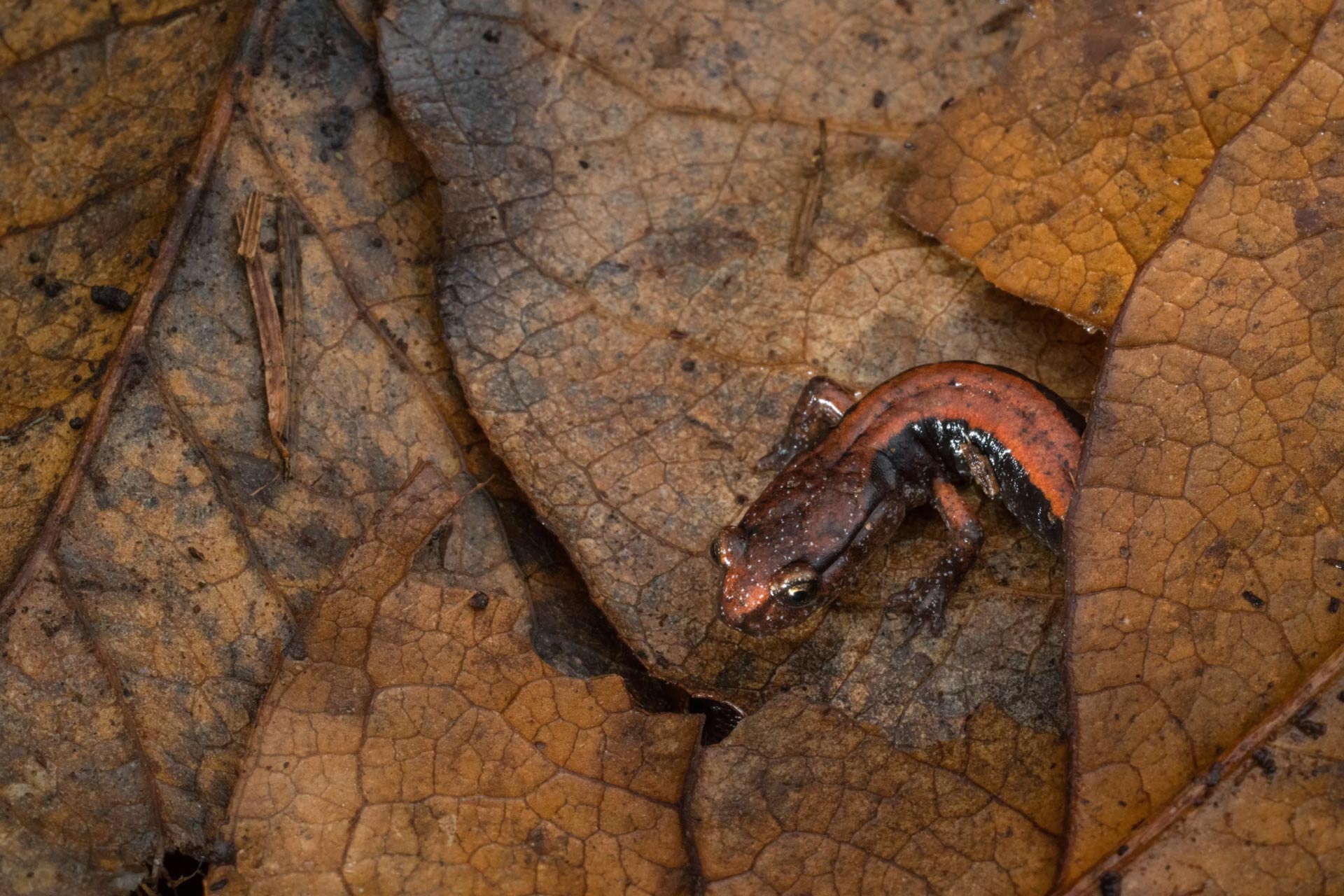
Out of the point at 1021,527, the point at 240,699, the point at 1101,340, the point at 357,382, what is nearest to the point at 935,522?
the point at 1021,527

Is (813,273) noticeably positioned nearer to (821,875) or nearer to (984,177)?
(984,177)

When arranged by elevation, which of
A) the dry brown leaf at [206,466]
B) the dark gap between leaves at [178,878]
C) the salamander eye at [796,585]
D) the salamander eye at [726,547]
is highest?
the dry brown leaf at [206,466]

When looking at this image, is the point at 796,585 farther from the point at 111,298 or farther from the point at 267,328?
the point at 111,298

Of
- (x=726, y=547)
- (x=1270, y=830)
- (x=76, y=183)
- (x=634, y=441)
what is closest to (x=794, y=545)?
(x=726, y=547)

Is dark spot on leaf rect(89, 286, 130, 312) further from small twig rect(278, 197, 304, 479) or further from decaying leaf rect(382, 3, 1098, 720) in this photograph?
decaying leaf rect(382, 3, 1098, 720)

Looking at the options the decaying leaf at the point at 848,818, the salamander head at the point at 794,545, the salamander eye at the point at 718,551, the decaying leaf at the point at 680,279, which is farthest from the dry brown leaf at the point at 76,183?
the decaying leaf at the point at 848,818

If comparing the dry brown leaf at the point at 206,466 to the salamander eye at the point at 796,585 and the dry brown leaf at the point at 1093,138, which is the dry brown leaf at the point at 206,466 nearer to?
the salamander eye at the point at 796,585
